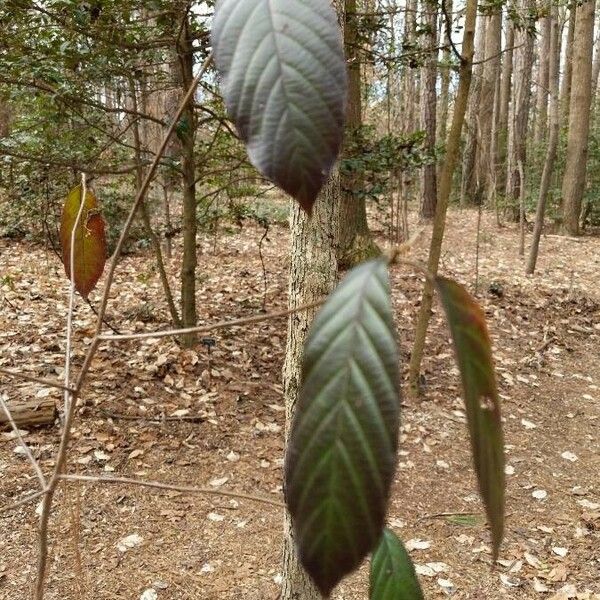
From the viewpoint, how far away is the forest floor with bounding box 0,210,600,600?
241 centimetres

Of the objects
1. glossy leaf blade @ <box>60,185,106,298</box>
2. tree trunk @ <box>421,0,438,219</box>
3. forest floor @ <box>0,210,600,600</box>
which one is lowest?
forest floor @ <box>0,210,600,600</box>

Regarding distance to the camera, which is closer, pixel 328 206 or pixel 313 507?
pixel 313 507

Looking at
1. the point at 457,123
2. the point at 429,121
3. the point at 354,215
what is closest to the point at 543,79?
the point at 429,121

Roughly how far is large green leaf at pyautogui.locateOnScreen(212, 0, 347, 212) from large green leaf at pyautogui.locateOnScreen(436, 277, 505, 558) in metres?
0.10

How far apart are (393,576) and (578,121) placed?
33.5ft

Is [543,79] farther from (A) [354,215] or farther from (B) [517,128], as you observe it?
(A) [354,215]

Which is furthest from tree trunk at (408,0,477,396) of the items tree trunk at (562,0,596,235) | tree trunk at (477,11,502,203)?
tree trunk at (562,0,596,235)

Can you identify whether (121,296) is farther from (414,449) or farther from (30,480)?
(414,449)

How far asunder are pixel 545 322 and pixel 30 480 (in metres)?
4.53

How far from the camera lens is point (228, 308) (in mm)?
4773

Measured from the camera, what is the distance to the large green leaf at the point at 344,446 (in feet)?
0.95

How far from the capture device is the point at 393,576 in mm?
587

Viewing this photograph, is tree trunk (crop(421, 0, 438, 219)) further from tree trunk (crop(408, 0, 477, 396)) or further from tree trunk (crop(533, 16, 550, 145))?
tree trunk (crop(408, 0, 477, 396))

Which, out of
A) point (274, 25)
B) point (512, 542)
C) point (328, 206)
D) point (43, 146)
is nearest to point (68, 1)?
point (43, 146)
